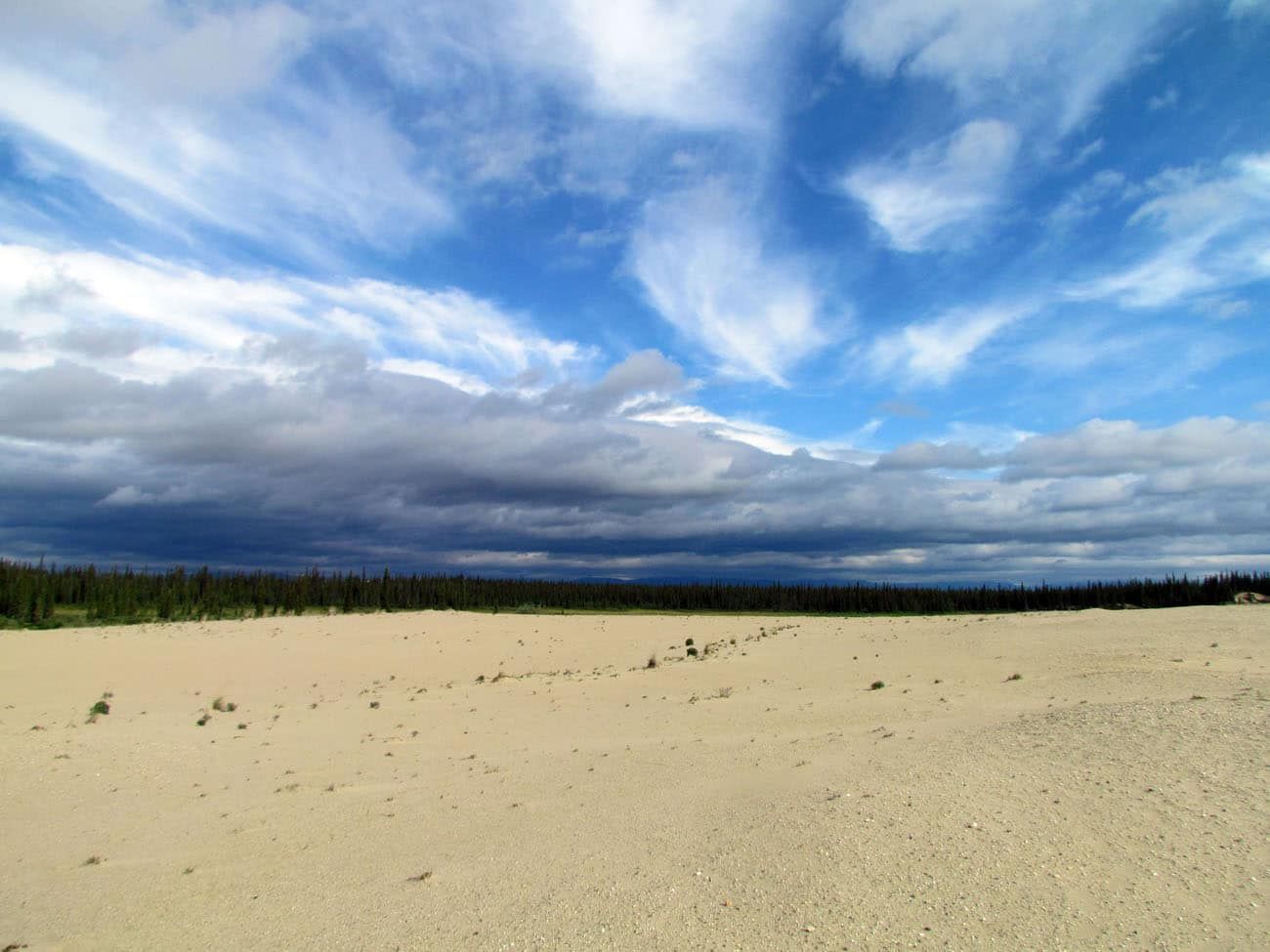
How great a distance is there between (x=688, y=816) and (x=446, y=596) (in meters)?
78.0

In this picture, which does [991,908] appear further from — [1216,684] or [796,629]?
[796,629]

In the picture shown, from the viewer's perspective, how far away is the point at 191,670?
72.0 feet

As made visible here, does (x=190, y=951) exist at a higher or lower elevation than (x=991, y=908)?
lower

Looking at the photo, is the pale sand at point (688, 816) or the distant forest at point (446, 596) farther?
the distant forest at point (446, 596)

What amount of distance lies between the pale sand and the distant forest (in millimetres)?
30923

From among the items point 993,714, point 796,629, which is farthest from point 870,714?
point 796,629

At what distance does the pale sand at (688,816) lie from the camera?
5281 millimetres

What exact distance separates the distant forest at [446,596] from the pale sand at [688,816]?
30923 mm

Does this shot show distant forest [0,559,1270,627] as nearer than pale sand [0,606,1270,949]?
No

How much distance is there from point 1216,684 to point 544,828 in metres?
9.69

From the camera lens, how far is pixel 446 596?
82.2 meters

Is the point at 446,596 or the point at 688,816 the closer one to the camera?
the point at 688,816

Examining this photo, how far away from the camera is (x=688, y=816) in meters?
7.41

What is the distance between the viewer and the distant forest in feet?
138
